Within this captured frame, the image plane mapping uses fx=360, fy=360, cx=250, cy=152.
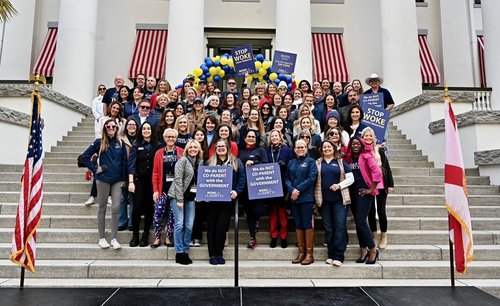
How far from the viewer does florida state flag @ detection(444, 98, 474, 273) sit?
4934 millimetres

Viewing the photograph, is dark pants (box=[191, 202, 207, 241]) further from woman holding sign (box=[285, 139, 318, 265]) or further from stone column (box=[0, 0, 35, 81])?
stone column (box=[0, 0, 35, 81])

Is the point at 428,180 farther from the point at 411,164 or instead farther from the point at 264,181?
the point at 264,181

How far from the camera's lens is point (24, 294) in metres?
4.66

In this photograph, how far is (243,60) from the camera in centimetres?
1063

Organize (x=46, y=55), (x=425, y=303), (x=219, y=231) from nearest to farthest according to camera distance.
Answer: (x=425, y=303), (x=219, y=231), (x=46, y=55)

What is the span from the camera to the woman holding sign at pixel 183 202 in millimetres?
5691

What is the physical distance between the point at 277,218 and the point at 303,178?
0.95 m

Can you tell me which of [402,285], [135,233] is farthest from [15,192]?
[402,285]

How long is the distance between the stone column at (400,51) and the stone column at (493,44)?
2753 mm

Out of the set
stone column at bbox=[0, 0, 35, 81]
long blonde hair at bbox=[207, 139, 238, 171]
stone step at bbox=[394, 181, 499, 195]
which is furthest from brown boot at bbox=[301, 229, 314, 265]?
stone column at bbox=[0, 0, 35, 81]

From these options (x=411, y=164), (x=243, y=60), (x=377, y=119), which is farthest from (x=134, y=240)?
(x=411, y=164)

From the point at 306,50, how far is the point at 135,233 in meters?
9.64

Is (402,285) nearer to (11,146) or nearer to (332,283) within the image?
(332,283)

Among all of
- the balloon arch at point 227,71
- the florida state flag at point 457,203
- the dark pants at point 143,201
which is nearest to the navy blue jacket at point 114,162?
the dark pants at point 143,201
